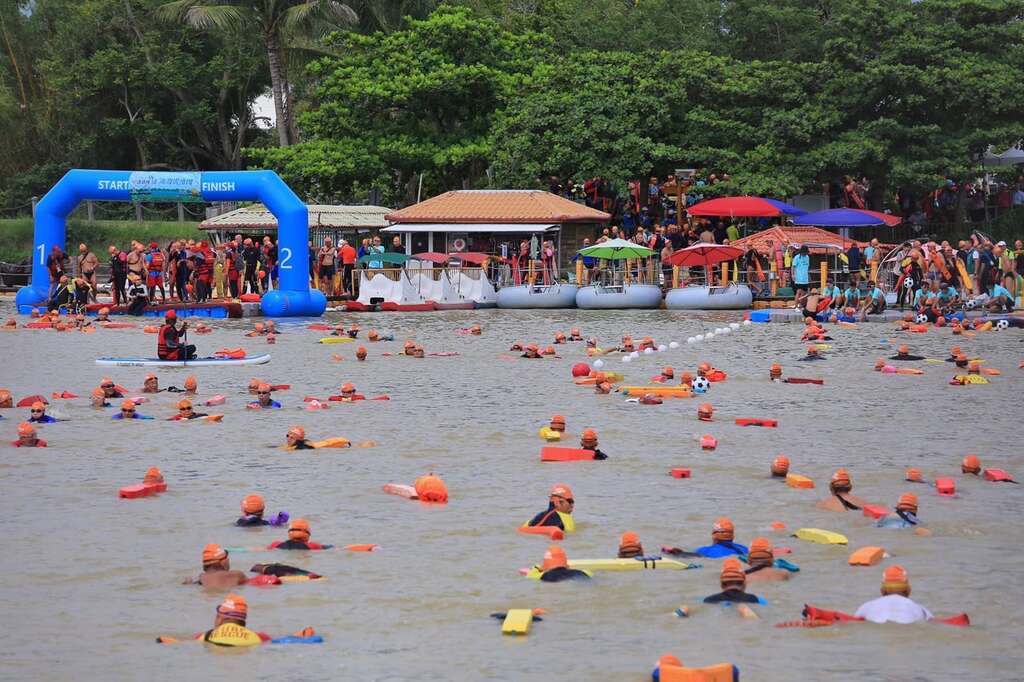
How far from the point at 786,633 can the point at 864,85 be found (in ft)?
138

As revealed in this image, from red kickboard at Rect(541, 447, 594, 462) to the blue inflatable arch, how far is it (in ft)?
78.2

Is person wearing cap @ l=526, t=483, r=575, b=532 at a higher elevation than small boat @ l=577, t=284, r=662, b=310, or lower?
lower

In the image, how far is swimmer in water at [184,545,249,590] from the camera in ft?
32.9

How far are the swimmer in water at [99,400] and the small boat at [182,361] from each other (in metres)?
4.15

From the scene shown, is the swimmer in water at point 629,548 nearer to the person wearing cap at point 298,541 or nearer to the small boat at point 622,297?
the person wearing cap at point 298,541

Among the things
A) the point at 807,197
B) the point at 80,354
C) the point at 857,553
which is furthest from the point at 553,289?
the point at 857,553

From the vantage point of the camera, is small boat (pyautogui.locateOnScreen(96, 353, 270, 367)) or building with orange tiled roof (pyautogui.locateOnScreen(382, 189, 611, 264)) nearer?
small boat (pyautogui.locateOnScreen(96, 353, 270, 367))

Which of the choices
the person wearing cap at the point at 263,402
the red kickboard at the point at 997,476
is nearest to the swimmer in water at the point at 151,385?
the person wearing cap at the point at 263,402

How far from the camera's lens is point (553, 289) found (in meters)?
43.9

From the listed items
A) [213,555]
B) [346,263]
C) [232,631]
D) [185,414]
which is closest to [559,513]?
[213,555]

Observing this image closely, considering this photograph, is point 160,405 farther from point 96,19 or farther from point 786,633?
point 96,19

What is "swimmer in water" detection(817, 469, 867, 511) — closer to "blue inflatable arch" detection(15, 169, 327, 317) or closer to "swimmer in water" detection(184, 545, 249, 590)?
"swimmer in water" detection(184, 545, 249, 590)

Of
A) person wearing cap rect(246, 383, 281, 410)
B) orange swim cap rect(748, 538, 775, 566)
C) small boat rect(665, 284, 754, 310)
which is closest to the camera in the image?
orange swim cap rect(748, 538, 775, 566)

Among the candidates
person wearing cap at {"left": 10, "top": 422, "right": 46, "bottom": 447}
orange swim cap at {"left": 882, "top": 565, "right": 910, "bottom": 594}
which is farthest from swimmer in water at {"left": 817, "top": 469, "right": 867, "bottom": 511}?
person wearing cap at {"left": 10, "top": 422, "right": 46, "bottom": 447}
